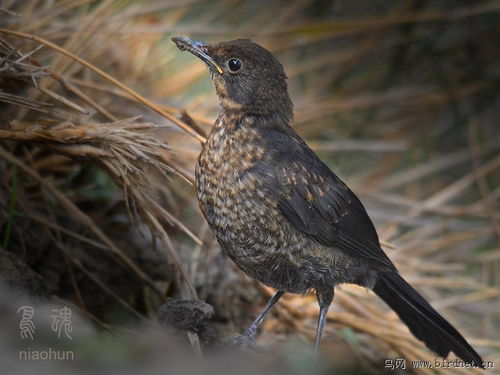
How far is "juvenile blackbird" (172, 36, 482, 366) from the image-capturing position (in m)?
2.92

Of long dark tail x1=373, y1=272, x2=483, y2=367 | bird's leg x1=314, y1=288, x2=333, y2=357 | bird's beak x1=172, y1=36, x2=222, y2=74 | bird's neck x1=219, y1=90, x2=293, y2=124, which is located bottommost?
bird's leg x1=314, y1=288, x2=333, y2=357

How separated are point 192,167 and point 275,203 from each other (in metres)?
1.16

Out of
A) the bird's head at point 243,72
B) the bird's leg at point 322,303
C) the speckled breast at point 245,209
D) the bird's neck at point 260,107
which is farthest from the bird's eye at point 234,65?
the bird's leg at point 322,303

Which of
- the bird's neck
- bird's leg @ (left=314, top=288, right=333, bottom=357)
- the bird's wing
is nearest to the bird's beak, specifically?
the bird's neck

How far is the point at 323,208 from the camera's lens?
10.1 ft

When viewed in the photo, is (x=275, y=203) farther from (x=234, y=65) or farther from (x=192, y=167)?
(x=192, y=167)

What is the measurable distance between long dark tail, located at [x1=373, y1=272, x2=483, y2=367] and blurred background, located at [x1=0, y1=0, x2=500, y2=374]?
209mm

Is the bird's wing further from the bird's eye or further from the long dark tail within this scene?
the bird's eye

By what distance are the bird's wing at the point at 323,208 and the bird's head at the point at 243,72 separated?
0.27 meters

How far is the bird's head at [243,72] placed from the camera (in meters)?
3.12

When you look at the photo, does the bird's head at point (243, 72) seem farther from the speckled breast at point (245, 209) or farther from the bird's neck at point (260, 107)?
the speckled breast at point (245, 209)

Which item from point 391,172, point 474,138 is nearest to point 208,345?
point 391,172

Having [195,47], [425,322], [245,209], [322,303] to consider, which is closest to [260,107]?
[195,47]

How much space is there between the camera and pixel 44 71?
3.17 metres
